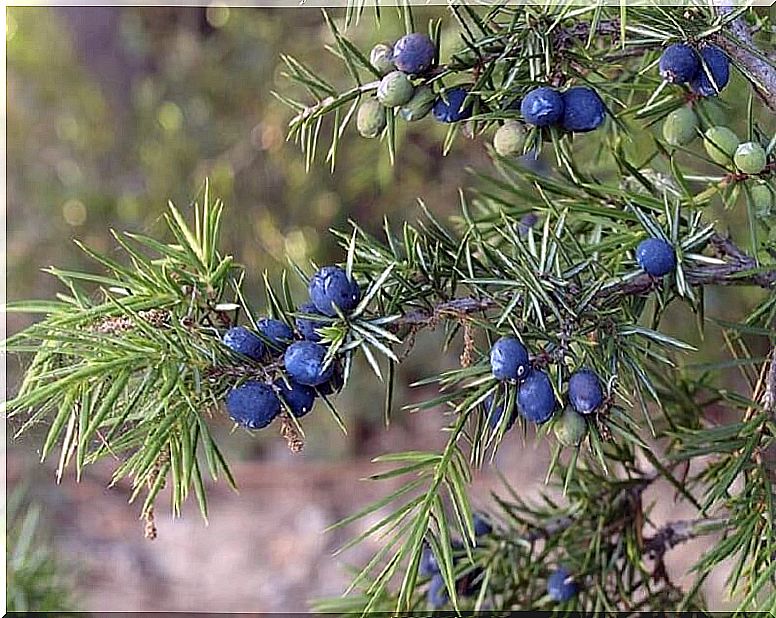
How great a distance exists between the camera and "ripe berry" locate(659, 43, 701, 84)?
34 centimetres

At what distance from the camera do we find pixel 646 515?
52cm

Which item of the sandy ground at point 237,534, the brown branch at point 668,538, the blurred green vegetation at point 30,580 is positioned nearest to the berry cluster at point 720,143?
the brown branch at point 668,538

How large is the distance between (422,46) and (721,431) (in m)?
0.21

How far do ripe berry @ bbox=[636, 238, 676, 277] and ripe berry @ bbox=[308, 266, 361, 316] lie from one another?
4.2 inches

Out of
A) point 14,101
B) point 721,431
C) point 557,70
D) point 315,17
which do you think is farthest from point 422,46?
point 14,101

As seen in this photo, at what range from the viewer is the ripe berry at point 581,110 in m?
0.35

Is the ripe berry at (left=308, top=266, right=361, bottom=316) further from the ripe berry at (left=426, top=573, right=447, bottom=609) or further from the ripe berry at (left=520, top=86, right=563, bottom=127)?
the ripe berry at (left=426, top=573, right=447, bottom=609)

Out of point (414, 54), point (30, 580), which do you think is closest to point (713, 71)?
point (414, 54)

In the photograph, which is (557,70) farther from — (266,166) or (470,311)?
(266,166)

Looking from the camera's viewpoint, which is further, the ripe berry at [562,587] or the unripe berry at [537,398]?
the ripe berry at [562,587]

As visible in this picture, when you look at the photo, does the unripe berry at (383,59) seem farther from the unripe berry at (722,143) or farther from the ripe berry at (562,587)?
the ripe berry at (562,587)

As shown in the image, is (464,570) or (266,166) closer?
(464,570)

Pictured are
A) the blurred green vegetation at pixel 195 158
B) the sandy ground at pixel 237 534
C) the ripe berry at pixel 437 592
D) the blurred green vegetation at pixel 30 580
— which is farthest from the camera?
the sandy ground at pixel 237 534

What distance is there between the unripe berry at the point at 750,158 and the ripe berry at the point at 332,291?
15 centimetres
